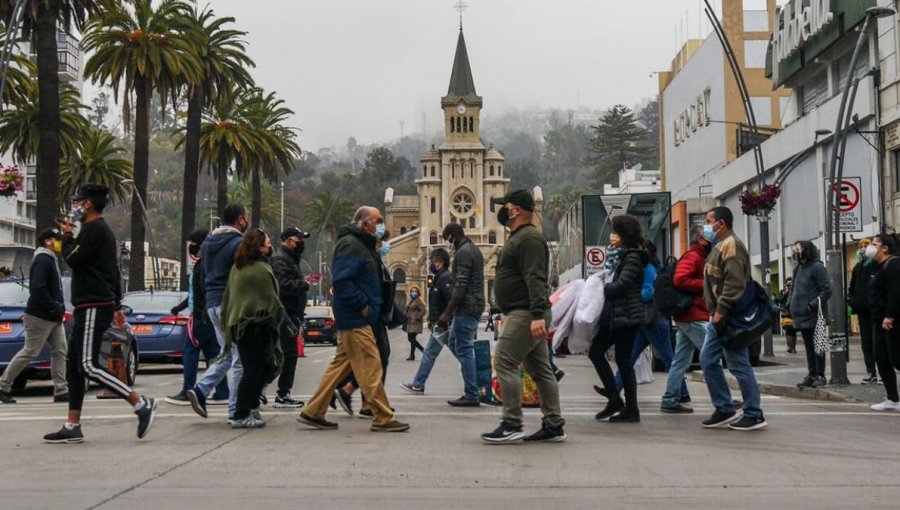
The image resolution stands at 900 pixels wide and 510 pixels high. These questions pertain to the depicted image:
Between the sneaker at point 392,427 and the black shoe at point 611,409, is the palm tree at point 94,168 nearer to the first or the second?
the black shoe at point 611,409

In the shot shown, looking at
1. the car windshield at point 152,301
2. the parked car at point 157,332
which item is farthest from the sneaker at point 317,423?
the car windshield at point 152,301

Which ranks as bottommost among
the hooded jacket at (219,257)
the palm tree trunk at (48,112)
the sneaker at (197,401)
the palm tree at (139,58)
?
the sneaker at (197,401)

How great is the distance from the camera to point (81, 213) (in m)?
9.51

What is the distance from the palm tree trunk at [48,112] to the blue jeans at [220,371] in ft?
58.5

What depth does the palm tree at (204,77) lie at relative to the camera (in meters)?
41.6

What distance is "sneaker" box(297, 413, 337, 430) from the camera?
1020cm

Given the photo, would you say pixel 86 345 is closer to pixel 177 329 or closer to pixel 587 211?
pixel 177 329

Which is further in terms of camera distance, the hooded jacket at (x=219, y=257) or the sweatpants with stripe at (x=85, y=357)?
the hooded jacket at (x=219, y=257)

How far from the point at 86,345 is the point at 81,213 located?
110 centimetres

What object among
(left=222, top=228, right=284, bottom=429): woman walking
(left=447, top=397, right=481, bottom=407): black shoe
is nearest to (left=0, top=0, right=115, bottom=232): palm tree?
(left=447, top=397, right=481, bottom=407): black shoe

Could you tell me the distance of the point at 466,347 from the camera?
503 inches

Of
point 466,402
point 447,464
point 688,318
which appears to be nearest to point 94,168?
point 466,402

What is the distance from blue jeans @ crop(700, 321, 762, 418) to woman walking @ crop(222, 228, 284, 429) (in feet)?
12.2

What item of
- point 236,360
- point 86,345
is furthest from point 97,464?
point 236,360
